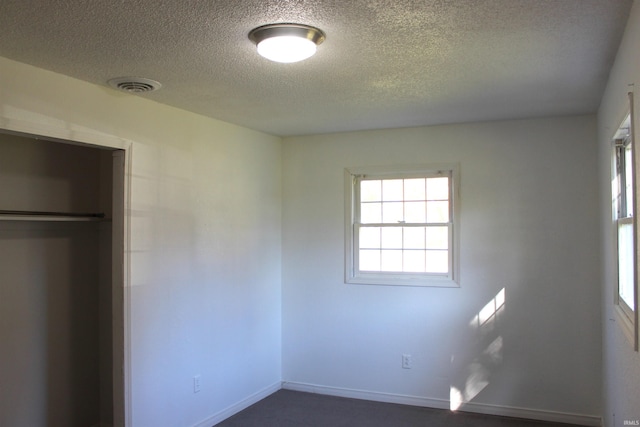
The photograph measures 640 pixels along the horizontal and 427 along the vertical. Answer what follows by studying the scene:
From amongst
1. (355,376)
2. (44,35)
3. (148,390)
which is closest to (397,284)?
(355,376)

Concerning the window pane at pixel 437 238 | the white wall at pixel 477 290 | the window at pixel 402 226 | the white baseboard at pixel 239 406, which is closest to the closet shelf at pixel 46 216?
the white baseboard at pixel 239 406

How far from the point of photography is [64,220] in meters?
3.60

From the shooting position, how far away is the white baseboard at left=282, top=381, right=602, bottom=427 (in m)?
4.00

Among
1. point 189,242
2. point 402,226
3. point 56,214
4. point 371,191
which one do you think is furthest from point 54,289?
point 402,226

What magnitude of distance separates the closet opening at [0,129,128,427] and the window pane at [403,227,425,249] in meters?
2.52

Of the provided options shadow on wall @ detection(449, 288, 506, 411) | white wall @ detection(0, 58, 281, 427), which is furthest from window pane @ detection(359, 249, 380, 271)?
shadow on wall @ detection(449, 288, 506, 411)

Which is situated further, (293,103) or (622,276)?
(293,103)

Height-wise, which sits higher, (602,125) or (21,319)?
(602,125)

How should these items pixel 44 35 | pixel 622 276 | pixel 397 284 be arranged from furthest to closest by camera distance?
pixel 397 284, pixel 622 276, pixel 44 35

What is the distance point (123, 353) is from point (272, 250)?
1.95 meters

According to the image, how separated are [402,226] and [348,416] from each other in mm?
1756

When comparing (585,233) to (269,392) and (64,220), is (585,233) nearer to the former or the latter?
(269,392)

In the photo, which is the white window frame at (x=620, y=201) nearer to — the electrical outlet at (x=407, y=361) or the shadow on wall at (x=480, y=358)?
the shadow on wall at (x=480, y=358)

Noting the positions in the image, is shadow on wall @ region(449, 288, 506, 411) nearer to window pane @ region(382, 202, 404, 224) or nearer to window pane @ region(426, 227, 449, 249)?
window pane @ region(426, 227, 449, 249)
